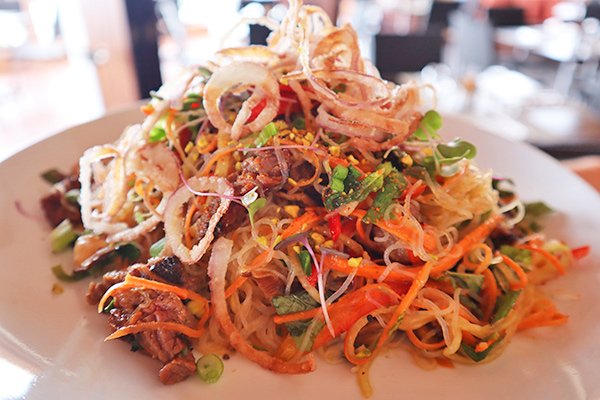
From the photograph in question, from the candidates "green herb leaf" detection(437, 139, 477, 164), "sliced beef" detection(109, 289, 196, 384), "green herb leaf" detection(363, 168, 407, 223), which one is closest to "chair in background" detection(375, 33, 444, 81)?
"green herb leaf" detection(437, 139, 477, 164)

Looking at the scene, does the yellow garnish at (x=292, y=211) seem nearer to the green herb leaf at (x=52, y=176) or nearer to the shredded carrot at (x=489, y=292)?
the shredded carrot at (x=489, y=292)

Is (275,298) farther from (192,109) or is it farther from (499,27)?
(499,27)

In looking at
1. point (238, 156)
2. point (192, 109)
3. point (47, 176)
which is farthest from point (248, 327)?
point (47, 176)

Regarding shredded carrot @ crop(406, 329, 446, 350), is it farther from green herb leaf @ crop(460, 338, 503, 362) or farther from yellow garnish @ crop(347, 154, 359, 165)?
yellow garnish @ crop(347, 154, 359, 165)

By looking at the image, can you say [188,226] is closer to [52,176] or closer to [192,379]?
[192,379]

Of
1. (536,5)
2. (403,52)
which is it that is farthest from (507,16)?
A: (403,52)

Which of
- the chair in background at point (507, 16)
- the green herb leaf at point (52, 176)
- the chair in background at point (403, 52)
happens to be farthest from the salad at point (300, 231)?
the chair in background at point (507, 16)
